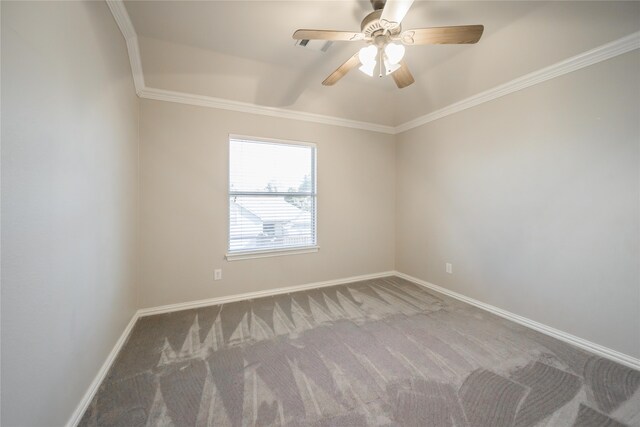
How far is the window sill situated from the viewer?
10.0ft

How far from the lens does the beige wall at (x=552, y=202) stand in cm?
191

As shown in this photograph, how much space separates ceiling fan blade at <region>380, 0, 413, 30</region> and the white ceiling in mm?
477

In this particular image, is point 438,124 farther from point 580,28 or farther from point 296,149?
point 296,149

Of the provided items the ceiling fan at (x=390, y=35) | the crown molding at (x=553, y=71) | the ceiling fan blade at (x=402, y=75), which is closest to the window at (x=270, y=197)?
the ceiling fan blade at (x=402, y=75)

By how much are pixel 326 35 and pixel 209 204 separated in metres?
2.18

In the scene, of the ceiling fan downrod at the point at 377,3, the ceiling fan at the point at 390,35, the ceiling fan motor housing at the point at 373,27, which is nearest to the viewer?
the ceiling fan at the point at 390,35

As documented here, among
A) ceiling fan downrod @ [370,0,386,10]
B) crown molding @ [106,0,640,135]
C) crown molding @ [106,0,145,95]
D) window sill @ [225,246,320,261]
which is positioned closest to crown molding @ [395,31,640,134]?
crown molding @ [106,0,640,135]

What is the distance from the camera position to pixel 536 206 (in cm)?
239

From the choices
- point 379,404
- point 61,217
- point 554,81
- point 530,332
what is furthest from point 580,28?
point 61,217

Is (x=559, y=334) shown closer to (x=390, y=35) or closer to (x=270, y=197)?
(x=390, y=35)

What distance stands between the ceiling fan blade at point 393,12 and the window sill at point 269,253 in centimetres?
262

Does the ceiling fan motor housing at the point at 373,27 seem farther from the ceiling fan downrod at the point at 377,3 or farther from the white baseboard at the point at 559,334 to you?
the white baseboard at the point at 559,334

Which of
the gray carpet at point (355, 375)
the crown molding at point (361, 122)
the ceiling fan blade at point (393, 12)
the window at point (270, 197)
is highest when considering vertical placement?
the crown molding at point (361, 122)

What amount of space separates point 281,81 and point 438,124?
85.0 inches
